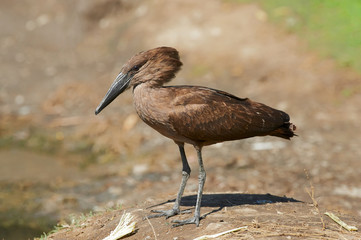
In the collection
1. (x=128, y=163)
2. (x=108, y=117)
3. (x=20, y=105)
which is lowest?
(x=128, y=163)

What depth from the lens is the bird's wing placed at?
608 centimetres

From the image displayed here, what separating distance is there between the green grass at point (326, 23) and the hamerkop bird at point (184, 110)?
745 centimetres

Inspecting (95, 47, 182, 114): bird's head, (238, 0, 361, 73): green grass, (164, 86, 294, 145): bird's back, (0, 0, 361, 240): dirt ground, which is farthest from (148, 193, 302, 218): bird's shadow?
(238, 0, 361, 73): green grass

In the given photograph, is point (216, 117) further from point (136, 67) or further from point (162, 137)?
point (162, 137)

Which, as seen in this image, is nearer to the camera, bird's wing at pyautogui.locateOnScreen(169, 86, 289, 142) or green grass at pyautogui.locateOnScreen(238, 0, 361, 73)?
bird's wing at pyautogui.locateOnScreen(169, 86, 289, 142)

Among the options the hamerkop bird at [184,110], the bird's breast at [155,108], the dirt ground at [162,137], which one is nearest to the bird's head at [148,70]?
the hamerkop bird at [184,110]

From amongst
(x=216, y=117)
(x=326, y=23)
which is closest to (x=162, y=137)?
(x=326, y=23)

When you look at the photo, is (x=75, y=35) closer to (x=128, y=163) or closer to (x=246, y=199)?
(x=128, y=163)

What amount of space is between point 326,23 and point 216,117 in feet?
30.1

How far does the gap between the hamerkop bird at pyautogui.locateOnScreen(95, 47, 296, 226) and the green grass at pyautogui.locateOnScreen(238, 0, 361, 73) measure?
7454mm

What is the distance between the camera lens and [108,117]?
13.0m

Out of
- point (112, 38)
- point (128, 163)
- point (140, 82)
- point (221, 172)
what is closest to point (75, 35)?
point (112, 38)

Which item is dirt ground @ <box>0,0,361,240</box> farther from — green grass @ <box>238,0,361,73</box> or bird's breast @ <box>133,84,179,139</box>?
bird's breast @ <box>133,84,179,139</box>

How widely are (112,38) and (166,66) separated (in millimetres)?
10147
